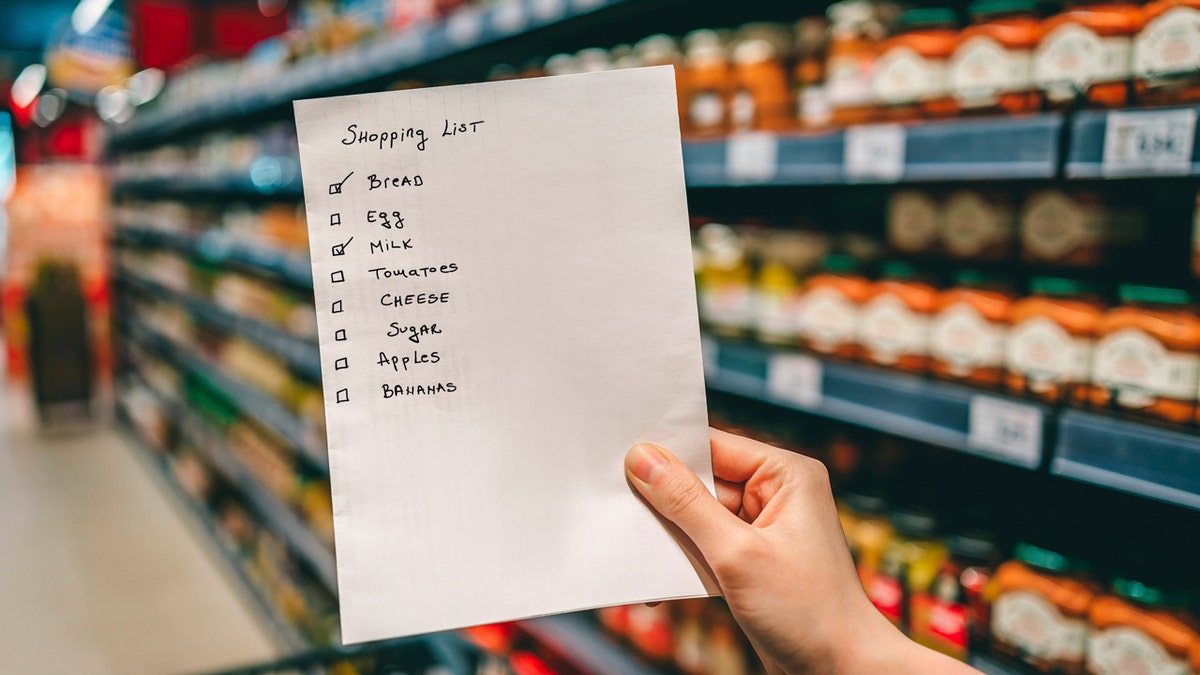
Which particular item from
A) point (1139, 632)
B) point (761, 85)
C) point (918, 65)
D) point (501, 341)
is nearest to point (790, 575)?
point (501, 341)

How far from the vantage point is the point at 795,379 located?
1.49 meters

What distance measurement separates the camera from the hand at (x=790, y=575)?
0.73 metres

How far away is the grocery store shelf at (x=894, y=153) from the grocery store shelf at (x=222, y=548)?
2485mm

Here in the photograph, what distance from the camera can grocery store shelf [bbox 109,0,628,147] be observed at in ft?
5.82

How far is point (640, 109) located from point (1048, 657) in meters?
0.93

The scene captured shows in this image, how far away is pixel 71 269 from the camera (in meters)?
6.23

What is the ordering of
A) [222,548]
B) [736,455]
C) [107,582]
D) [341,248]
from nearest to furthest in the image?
[341,248], [736,455], [107,582], [222,548]

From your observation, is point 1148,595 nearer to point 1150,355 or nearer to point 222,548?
point 1150,355

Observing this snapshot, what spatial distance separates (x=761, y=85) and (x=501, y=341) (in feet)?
3.42

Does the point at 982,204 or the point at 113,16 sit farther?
the point at 113,16

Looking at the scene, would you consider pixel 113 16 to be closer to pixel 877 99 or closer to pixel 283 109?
pixel 283 109

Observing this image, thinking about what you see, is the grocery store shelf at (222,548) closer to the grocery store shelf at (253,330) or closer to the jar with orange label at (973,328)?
the grocery store shelf at (253,330)

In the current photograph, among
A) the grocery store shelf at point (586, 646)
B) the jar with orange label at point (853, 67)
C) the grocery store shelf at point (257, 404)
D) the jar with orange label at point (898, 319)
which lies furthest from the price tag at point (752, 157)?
the grocery store shelf at point (257, 404)

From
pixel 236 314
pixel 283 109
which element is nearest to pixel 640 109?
pixel 283 109
